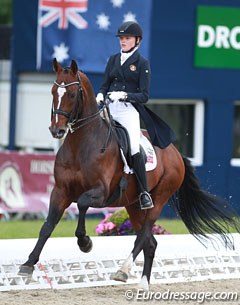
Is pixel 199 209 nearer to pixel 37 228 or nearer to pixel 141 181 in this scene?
pixel 141 181

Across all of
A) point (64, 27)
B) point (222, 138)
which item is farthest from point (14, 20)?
point (222, 138)

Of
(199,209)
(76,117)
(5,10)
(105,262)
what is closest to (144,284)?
(105,262)

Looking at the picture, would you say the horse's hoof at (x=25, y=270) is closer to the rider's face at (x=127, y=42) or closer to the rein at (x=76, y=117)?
the rein at (x=76, y=117)

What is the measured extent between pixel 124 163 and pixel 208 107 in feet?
31.7

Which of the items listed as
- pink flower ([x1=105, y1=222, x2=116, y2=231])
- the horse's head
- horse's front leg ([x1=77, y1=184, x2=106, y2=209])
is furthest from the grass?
the horse's head

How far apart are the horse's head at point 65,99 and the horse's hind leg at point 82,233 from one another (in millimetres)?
681

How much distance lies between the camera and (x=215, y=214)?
962 cm

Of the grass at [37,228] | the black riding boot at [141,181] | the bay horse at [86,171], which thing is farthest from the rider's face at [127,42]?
the grass at [37,228]

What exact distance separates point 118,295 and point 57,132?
5.54 ft

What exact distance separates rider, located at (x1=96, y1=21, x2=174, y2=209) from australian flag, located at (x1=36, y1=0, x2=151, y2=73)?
816 centimetres

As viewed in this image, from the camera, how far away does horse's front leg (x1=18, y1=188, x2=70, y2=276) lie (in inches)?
302

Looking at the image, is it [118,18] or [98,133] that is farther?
[118,18]

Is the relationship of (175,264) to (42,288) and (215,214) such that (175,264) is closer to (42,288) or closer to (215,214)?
(215,214)

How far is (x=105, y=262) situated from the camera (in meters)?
9.05
